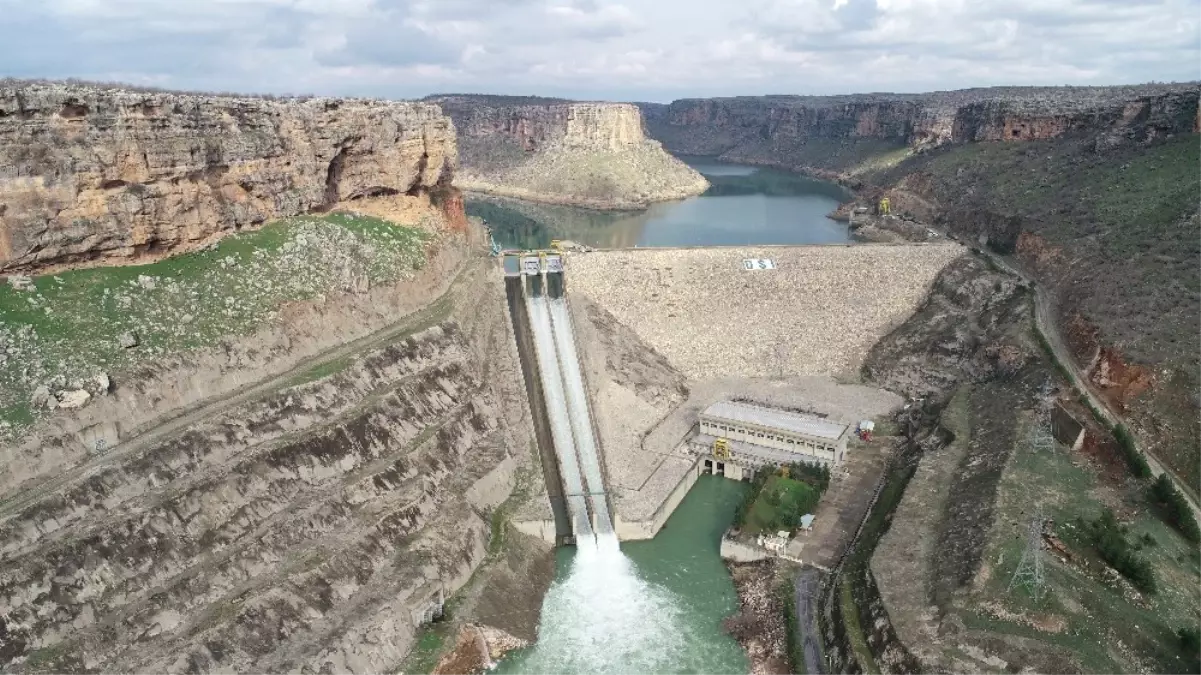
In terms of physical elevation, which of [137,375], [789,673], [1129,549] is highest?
[137,375]

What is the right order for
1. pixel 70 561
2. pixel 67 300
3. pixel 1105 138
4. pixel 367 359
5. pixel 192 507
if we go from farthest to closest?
pixel 1105 138 → pixel 367 359 → pixel 67 300 → pixel 192 507 → pixel 70 561

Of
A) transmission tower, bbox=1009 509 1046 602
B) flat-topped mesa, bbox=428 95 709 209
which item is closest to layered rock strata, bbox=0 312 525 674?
transmission tower, bbox=1009 509 1046 602

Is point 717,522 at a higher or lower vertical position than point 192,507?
lower

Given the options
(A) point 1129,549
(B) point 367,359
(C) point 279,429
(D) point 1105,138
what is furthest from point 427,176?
(D) point 1105,138

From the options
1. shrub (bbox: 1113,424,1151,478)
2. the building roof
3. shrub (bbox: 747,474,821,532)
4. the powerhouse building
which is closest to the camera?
shrub (bbox: 1113,424,1151,478)

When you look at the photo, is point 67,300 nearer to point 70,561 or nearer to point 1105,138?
point 70,561

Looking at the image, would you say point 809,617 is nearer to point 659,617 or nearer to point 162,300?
point 659,617

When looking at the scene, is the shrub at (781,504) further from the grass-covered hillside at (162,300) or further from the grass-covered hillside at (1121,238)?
the grass-covered hillside at (162,300)

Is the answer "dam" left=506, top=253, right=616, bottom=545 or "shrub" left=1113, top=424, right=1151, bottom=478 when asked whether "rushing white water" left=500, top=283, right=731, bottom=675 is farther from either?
"shrub" left=1113, top=424, right=1151, bottom=478
